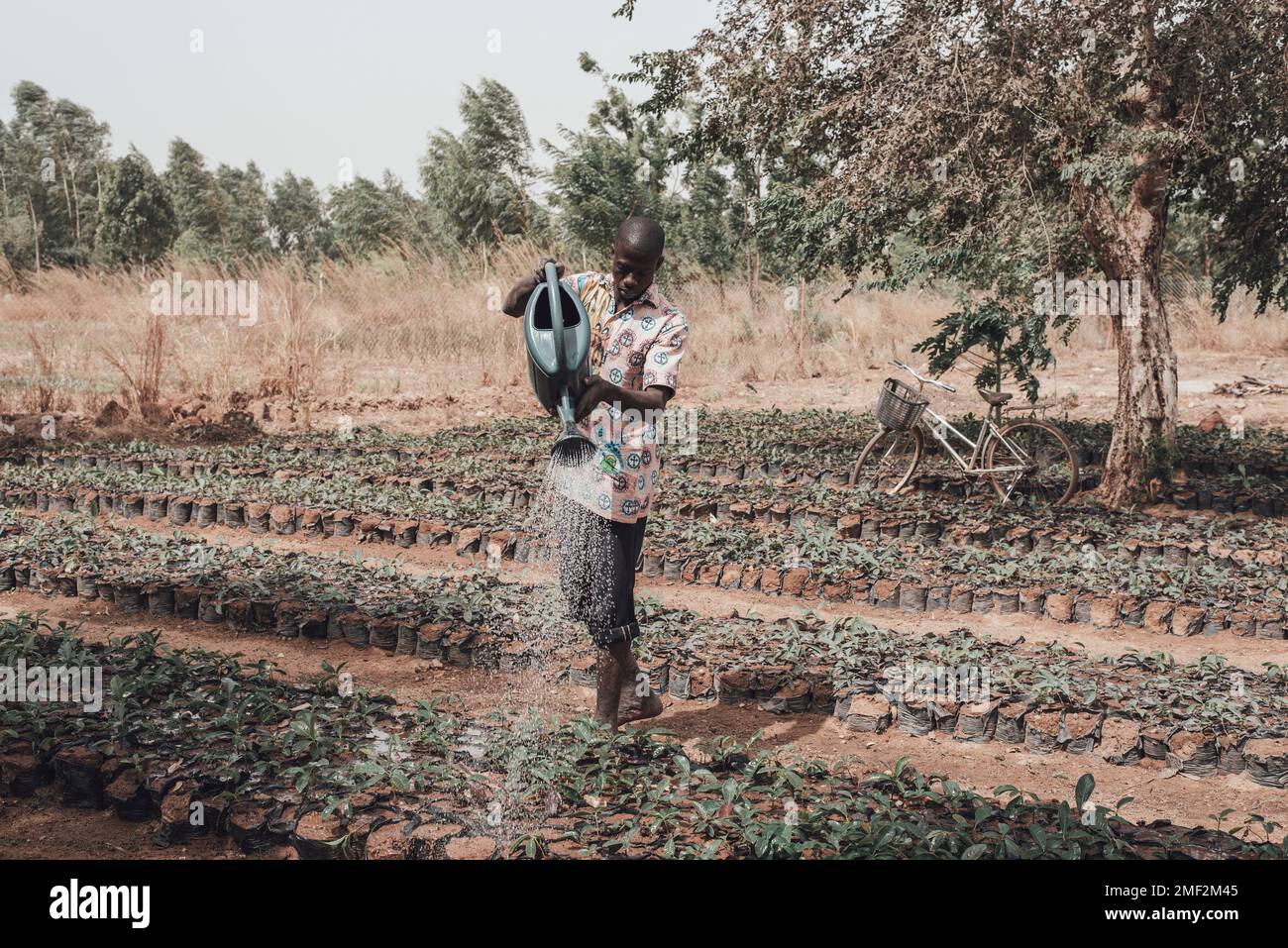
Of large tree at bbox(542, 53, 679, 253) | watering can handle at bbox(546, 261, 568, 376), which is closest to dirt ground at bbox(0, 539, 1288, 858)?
watering can handle at bbox(546, 261, 568, 376)

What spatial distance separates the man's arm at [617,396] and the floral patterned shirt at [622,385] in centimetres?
6

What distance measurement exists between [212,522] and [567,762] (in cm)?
517

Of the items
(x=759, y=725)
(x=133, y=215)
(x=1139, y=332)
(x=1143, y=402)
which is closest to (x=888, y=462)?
(x=1143, y=402)

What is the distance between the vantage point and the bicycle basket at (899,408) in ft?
25.2

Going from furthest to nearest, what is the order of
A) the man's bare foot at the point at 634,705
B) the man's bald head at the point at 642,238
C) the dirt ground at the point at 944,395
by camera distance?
the dirt ground at the point at 944,395 < the man's bare foot at the point at 634,705 < the man's bald head at the point at 642,238

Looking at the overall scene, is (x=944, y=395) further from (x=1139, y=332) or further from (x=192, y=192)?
(x=192, y=192)

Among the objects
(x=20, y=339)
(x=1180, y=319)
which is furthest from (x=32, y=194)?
→ (x=1180, y=319)

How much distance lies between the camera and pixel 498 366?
1383 centimetres

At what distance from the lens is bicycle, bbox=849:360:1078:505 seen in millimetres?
7695

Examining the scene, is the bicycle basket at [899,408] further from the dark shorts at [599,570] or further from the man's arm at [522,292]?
the man's arm at [522,292]

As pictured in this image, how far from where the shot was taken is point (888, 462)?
8555 mm

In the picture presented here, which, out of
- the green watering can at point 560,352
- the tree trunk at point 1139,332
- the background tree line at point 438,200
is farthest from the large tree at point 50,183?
Answer: the green watering can at point 560,352
